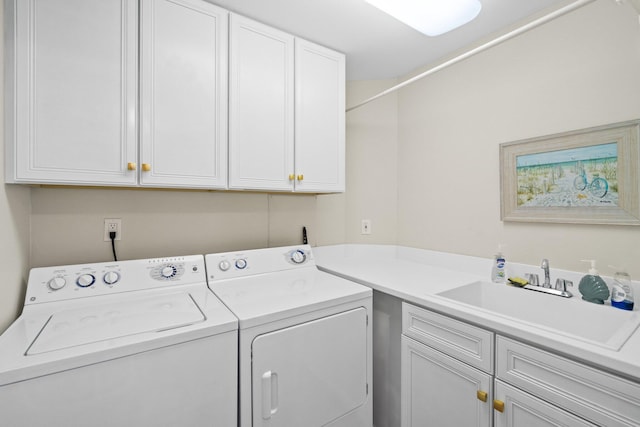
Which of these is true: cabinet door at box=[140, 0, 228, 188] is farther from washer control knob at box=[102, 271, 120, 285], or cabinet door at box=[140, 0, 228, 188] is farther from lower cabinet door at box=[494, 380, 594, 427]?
lower cabinet door at box=[494, 380, 594, 427]

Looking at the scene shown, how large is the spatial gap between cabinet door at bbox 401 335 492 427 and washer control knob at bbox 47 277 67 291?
1.62 metres

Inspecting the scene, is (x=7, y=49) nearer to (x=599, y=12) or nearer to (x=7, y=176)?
(x=7, y=176)

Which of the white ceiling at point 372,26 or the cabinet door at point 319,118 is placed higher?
the white ceiling at point 372,26

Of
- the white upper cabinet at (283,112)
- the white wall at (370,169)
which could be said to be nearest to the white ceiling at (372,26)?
the white upper cabinet at (283,112)

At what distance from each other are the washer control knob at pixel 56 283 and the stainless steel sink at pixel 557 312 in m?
1.76

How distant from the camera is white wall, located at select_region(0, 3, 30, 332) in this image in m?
1.14

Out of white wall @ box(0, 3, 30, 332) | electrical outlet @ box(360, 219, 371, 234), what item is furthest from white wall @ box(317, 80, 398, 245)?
white wall @ box(0, 3, 30, 332)

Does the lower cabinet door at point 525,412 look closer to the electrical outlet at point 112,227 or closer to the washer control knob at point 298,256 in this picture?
the washer control knob at point 298,256

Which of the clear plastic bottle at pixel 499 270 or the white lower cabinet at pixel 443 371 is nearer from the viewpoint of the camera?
the white lower cabinet at pixel 443 371

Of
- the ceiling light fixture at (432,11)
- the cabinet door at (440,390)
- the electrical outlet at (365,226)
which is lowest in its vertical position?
the cabinet door at (440,390)

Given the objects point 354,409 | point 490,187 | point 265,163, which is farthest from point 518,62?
point 354,409

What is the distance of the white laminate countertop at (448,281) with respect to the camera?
927 mm

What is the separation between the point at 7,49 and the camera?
3.83ft

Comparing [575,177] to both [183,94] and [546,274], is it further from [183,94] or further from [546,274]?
[183,94]
